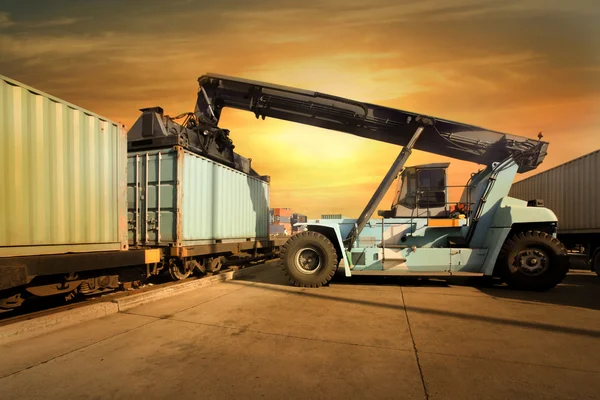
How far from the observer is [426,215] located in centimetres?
808

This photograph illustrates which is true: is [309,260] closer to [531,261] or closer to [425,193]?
[425,193]

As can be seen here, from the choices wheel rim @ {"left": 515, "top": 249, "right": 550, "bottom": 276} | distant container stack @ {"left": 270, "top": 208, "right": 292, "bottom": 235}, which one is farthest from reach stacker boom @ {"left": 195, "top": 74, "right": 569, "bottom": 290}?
distant container stack @ {"left": 270, "top": 208, "right": 292, "bottom": 235}

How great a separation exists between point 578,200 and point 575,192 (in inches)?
15.7

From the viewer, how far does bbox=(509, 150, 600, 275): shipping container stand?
34.9ft

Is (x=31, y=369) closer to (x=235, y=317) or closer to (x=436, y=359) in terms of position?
(x=235, y=317)

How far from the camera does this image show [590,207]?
1082cm

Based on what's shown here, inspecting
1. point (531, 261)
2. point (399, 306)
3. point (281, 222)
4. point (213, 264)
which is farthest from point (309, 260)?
point (281, 222)

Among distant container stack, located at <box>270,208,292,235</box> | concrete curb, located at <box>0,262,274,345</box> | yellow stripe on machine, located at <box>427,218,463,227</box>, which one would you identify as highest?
yellow stripe on machine, located at <box>427,218,463,227</box>

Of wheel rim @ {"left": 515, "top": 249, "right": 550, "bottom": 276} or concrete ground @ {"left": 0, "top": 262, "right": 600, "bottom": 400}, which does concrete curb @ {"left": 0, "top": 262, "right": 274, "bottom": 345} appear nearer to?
concrete ground @ {"left": 0, "top": 262, "right": 600, "bottom": 400}

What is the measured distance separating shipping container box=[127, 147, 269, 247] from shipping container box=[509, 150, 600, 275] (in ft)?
39.3

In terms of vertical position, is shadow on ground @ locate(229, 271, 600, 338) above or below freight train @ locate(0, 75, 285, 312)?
below

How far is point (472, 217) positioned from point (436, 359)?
17.3 feet

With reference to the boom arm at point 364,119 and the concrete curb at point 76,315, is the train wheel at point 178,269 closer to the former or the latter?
the concrete curb at point 76,315

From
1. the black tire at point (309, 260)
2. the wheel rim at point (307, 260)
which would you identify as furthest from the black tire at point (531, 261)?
the wheel rim at point (307, 260)
